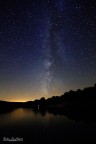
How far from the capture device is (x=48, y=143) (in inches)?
806

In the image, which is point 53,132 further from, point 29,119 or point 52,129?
point 29,119

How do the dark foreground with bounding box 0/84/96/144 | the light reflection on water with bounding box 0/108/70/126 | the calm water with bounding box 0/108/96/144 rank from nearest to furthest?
the calm water with bounding box 0/108/96/144 → the dark foreground with bounding box 0/84/96/144 → the light reflection on water with bounding box 0/108/70/126

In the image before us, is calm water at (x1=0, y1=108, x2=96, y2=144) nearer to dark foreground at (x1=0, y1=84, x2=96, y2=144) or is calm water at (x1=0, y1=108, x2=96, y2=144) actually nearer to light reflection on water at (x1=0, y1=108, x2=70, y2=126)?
dark foreground at (x1=0, y1=84, x2=96, y2=144)

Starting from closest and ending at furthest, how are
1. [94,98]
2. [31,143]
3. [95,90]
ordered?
1. [31,143]
2. [94,98]
3. [95,90]

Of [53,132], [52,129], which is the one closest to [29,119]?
[52,129]

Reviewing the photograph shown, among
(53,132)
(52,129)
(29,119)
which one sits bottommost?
(53,132)

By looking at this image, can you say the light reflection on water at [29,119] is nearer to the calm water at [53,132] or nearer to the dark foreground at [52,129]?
the dark foreground at [52,129]

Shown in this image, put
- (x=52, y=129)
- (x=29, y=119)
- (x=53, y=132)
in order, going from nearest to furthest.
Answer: (x=53, y=132)
(x=52, y=129)
(x=29, y=119)

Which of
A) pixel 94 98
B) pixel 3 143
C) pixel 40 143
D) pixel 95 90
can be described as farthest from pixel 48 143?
pixel 95 90

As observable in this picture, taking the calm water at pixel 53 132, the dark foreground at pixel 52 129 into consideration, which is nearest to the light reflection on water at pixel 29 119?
the dark foreground at pixel 52 129

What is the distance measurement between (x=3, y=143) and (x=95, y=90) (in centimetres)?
9311

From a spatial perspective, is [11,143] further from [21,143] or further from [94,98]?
[94,98]

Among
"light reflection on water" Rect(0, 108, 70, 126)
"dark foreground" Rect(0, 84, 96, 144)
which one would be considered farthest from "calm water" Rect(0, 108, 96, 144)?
"light reflection on water" Rect(0, 108, 70, 126)

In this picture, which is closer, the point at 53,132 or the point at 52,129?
the point at 53,132
